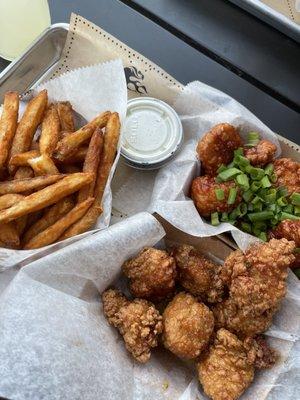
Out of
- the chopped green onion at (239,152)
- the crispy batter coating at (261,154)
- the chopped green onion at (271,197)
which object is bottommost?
the chopped green onion at (271,197)

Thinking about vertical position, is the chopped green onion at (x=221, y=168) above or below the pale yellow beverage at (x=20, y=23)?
below

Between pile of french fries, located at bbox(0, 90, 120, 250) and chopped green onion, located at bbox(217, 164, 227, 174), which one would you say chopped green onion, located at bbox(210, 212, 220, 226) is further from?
pile of french fries, located at bbox(0, 90, 120, 250)

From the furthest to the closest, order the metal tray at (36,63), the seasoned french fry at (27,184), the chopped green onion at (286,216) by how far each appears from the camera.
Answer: the metal tray at (36,63) < the chopped green onion at (286,216) < the seasoned french fry at (27,184)

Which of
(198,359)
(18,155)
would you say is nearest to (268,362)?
(198,359)

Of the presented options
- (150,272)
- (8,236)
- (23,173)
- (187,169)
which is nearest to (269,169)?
(187,169)

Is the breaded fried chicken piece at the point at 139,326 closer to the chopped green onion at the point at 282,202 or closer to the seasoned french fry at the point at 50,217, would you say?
the seasoned french fry at the point at 50,217

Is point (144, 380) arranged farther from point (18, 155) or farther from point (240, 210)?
point (18, 155)

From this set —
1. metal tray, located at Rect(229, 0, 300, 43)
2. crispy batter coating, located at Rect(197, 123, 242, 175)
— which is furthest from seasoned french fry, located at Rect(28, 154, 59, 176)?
metal tray, located at Rect(229, 0, 300, 43)

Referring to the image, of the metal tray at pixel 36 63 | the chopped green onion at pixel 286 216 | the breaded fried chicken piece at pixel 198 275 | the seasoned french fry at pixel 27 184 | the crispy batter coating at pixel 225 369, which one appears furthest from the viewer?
the metal tray at pixel 36 63

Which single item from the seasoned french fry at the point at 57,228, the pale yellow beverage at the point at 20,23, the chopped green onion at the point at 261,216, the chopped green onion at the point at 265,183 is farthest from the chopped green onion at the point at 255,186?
the pale yellow beverage at the point at 20,23
